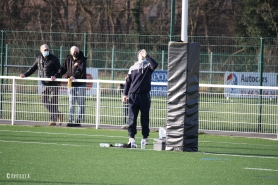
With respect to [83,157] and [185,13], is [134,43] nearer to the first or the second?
[185,13]

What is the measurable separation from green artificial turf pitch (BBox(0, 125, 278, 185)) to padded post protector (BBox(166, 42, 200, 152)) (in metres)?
0.31

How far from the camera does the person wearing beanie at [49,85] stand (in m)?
17.9

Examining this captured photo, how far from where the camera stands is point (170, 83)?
517 inches

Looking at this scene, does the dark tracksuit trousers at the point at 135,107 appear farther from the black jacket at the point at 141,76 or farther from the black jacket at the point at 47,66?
the black jacket at the point at 47,66

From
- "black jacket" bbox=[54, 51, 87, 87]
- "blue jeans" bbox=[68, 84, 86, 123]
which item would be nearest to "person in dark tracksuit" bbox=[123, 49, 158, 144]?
"blue jeans" bbox=[68, 84, 86, 123]

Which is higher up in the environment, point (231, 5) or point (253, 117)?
point (231, 5)

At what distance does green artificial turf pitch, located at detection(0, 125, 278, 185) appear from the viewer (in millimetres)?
9602

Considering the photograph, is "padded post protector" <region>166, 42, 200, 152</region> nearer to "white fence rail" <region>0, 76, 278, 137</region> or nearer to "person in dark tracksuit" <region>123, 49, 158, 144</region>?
"person in dark tracksuit" <region>123, 49, 158, 144</region>

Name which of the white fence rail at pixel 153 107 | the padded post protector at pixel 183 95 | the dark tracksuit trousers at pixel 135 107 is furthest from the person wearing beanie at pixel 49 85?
the padded post protector at pixel 183 95

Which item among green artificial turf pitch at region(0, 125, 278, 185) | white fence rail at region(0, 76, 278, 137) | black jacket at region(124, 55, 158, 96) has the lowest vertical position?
green artificial turf pitch at region(0, 125, 278, 185)

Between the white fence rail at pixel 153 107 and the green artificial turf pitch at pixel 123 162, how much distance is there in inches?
38.9

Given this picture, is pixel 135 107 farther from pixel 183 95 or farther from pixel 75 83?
pixel 75 83

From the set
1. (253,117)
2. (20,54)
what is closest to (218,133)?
(253,117)

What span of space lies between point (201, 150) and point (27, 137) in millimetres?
3892
